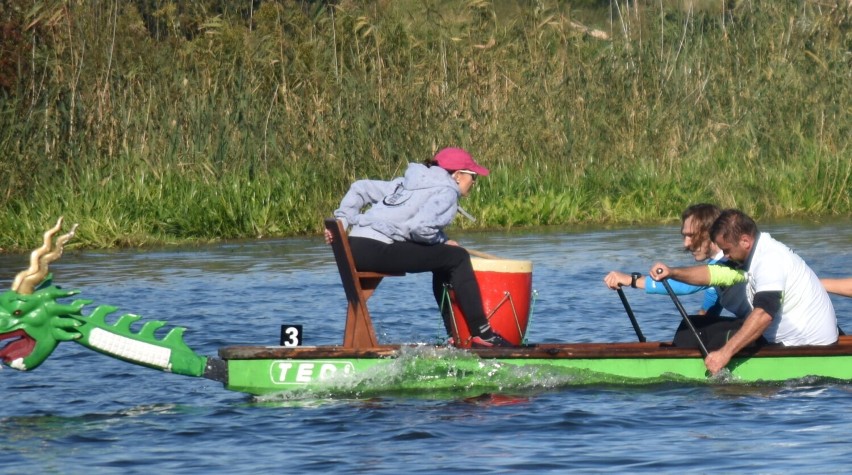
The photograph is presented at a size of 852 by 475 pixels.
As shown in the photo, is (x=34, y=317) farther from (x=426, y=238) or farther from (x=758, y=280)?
(x=758, y=280)

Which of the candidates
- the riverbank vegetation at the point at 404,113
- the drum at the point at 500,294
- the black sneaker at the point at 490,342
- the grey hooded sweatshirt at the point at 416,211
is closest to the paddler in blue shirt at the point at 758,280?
the drum at the point at 500,294

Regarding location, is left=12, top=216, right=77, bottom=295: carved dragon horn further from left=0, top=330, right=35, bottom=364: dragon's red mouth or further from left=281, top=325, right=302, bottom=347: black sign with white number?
left=281, top=325, right=302, bottom=347: black sign with white number

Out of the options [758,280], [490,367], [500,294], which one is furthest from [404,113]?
[758,280]

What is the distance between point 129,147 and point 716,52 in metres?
7.25

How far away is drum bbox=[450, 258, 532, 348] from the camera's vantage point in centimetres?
901

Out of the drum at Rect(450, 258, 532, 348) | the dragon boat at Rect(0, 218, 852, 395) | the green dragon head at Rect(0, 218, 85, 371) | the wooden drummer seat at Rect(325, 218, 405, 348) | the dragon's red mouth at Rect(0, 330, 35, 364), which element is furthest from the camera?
the drum at Rect(450, 258, 532, 348)

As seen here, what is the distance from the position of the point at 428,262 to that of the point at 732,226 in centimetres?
174

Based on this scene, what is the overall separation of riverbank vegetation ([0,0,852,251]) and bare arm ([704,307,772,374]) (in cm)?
924

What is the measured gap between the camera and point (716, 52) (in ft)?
62.2

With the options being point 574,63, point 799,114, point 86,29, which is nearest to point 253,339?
point 86,29

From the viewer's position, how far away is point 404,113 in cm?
1773

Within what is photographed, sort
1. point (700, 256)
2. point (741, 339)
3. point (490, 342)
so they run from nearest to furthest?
point (741, 339) < point (490, 342) < point (700, 256)

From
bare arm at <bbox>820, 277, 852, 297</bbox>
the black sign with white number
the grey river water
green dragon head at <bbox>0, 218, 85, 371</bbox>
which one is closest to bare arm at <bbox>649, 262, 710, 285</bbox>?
the grey river water

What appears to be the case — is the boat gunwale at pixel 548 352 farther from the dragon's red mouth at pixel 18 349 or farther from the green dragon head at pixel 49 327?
the dragon's red mouth at pixel 18 349
